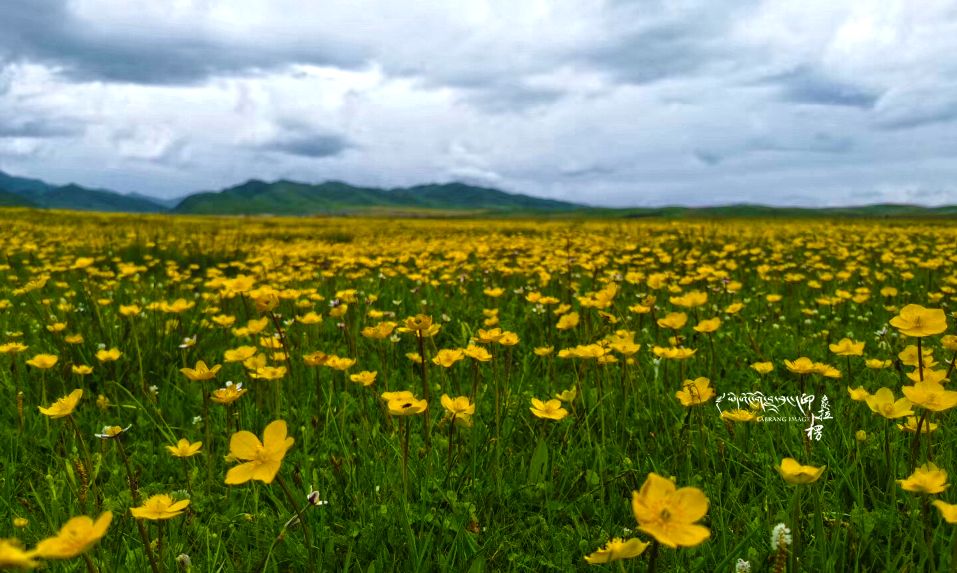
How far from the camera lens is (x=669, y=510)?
3.52ft

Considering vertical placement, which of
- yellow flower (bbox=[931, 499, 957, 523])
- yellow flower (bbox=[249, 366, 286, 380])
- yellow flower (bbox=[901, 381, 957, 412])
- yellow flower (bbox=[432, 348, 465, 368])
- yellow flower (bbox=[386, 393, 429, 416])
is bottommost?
yellow flower (bbox=[249, 366, 286, 380])

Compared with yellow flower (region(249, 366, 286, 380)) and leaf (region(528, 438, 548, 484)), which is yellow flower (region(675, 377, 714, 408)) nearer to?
leaf (region(528, 438, 548, 484))

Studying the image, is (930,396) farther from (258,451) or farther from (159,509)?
(159,509)

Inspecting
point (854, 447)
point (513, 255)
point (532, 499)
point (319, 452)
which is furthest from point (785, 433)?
point (513, 255)

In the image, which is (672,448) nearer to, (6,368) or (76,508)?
(76,508)

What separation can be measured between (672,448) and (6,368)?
4269 millimetres

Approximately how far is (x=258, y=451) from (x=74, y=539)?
0.40m

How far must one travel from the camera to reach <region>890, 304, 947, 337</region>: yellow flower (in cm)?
191

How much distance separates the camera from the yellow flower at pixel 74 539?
962mm

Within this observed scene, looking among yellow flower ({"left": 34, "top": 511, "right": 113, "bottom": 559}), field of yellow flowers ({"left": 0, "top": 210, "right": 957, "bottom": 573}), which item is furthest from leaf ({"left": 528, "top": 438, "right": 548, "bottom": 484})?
yellow flower ({"left": 34, "top": 511, "right": 113, "bottom": 559})

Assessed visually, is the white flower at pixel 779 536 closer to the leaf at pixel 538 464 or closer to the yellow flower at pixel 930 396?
the yellow flower at pixel 930 396

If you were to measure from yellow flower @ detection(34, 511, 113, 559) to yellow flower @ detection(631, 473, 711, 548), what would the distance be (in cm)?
97

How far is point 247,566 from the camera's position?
1.86m

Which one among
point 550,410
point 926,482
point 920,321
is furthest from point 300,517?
point 920,321
